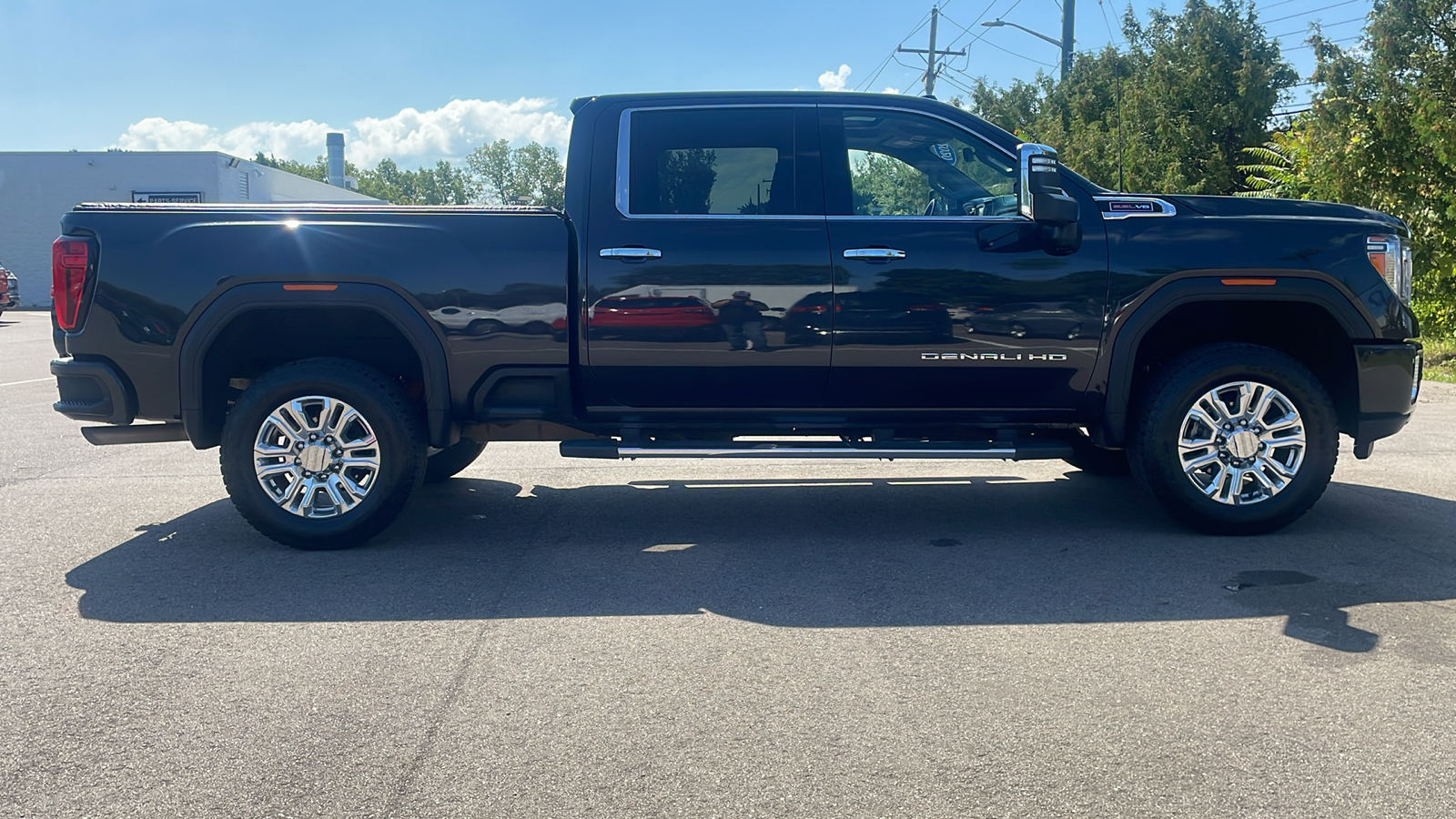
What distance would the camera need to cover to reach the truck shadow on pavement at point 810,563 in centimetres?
470

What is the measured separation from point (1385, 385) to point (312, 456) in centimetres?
526

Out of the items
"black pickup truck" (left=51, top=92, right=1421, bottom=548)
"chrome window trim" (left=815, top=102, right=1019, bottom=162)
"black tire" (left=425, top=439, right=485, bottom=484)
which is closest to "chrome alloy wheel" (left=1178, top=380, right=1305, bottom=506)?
"black pickup truck" (left=51, top=92, right=1421, bottom=548)

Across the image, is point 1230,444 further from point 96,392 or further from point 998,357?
point 96,392

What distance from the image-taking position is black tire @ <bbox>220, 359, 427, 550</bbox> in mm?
5586

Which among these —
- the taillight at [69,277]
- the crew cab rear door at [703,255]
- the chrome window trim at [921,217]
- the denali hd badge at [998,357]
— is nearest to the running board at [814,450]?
the crew cab rear door at [703,255]

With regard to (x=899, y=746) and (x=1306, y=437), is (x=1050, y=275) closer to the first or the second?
(x=1306, y=437)

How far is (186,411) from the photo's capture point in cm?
564

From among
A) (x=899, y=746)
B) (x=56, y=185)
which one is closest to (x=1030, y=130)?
(x=899, y=746)

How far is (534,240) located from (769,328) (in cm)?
120

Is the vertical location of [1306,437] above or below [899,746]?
above

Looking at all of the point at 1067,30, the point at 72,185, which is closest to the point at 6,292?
the point at 72,185

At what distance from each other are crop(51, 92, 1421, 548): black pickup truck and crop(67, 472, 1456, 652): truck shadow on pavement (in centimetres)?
41

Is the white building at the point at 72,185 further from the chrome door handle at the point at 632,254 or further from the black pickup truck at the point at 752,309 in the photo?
the chrome door handle at the point at 632,254

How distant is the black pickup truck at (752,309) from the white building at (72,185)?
1556 inches
